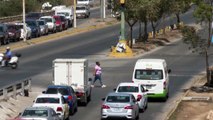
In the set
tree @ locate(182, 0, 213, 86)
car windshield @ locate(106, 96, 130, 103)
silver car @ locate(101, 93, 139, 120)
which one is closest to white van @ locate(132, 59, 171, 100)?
Answer: tree @ locate(182, 0, 213, 86)

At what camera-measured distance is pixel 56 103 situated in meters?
30.5

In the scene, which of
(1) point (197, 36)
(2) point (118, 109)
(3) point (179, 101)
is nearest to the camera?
(2) point (118, 109)

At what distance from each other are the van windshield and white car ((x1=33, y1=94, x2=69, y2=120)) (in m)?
7.78

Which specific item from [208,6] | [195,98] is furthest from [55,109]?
[208,6]

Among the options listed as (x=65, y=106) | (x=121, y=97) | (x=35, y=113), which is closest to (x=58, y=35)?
(x=121, y=97)

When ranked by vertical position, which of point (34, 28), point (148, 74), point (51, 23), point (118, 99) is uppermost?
point (51, 23)

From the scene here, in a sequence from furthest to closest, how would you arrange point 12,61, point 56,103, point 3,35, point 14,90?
point 3,35 → point 12,61 → point 14,90 → point 56,103

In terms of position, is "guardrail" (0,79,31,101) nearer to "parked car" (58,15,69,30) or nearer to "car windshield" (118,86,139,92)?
"car windshield" (118,86,139,92)

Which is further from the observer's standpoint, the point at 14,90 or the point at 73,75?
the point at 73,75

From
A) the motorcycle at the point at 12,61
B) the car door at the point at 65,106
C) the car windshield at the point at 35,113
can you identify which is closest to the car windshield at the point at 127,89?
the car door at the point at 65,106

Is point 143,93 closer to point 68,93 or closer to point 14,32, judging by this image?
point 68,93

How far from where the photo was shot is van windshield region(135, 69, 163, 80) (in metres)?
38.0

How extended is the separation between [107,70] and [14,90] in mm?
15539

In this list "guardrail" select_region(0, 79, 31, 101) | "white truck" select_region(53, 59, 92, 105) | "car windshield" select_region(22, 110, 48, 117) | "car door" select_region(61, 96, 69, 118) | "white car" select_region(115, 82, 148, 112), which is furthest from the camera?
"white truck" select_region(53, 59, 92, 105)
